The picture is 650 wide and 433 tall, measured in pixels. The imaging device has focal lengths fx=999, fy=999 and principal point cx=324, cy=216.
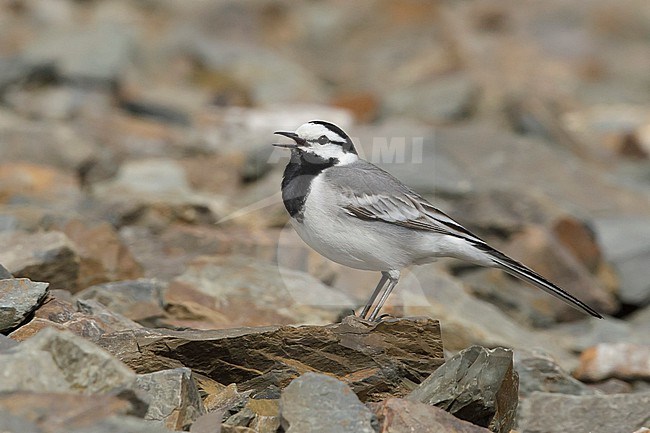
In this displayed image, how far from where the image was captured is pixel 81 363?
15.0 feet

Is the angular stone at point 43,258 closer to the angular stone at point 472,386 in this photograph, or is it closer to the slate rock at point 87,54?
the angular stone at point 472,386

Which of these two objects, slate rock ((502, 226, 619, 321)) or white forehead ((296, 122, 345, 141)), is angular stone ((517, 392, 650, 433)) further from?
slate rock ((502, 226, 619, 321))

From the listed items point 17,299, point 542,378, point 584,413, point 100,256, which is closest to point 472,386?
point 584,413

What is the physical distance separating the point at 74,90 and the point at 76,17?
9311 mm

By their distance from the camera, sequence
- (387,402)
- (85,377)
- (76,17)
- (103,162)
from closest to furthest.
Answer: (85,377), (387,402), (103,162), (76,17)

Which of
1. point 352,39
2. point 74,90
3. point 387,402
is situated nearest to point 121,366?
point 387,402

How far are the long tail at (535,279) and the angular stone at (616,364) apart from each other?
2214 mm

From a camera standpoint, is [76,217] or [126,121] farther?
[126,121]

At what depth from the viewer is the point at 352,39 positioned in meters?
27.7

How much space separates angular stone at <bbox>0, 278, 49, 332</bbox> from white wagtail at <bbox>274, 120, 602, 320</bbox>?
1713 millimetres

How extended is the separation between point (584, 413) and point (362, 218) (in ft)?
6.59

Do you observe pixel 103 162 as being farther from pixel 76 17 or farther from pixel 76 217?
pixel 76 17

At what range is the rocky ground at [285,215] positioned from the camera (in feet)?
18.1

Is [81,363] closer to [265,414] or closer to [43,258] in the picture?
[265,414]
